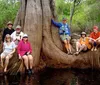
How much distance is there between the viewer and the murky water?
31.1ft

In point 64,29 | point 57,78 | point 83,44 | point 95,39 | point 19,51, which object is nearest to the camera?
point 57,78

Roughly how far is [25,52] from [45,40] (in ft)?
6.48

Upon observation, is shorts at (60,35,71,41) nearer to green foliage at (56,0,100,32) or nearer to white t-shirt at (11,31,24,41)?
white t-shirt at (11,31,24,41)

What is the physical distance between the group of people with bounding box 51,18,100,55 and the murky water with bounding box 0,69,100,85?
3.44 feet

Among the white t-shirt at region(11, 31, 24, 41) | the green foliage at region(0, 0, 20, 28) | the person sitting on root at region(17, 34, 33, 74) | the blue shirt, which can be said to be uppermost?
the green foliage at region(0, 0, 20, 28)

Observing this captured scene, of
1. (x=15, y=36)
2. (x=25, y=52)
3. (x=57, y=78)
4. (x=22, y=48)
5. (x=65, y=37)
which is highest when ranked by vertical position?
(x=15, y=36)

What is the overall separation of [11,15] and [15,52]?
1106cm

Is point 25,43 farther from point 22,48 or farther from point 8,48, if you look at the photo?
point 8,48

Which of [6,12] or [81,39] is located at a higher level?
[6,12]

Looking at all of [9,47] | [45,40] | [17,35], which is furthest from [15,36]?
[45,40]

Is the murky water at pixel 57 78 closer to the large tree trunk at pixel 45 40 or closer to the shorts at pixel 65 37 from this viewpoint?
the large tree trunk at pixel 45 40

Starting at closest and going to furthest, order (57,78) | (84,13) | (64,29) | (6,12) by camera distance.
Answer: (57,78) < (64,29) < (6,12) < (84,13)

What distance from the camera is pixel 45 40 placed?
12.5 m

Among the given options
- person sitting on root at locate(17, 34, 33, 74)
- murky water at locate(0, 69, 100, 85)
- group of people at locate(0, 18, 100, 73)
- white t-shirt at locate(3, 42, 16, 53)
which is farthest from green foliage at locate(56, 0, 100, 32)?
white t-shirt at locate(3, 42, 16, 53)
